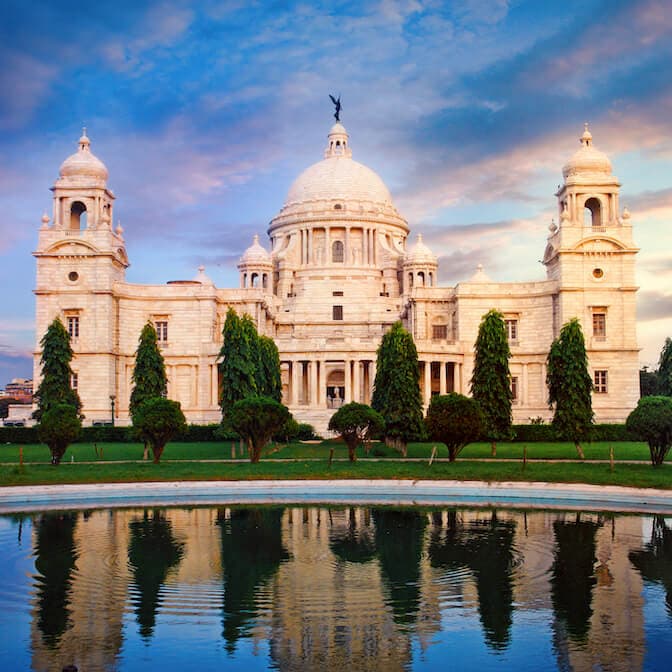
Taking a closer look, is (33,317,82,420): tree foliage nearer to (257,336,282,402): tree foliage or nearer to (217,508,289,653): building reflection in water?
(257,336,282,402): tree foliage

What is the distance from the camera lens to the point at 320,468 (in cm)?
3741

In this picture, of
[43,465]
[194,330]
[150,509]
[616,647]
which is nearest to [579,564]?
[616,647]

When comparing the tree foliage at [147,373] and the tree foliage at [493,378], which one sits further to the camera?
the tree foliage at [147,373]

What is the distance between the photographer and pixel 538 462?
41.2m

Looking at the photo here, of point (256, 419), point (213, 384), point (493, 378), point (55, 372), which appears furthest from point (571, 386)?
point (213, 384)

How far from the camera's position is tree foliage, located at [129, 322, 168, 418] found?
179 ft

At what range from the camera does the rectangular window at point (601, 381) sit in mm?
69500

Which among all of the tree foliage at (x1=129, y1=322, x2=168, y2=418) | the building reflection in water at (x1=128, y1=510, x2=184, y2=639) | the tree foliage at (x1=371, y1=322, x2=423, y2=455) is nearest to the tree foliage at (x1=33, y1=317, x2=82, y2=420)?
the tree foliage at (x1=129, y1=322, x2=168, y2=418)

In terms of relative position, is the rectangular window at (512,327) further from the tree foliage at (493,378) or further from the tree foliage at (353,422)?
the tree foliage at (353,422)

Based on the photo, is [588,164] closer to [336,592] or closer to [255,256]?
[255,256]

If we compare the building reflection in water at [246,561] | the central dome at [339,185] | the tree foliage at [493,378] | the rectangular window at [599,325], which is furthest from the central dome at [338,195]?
the building reflection in water at [246,561]

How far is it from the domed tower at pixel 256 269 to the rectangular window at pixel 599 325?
3079cm

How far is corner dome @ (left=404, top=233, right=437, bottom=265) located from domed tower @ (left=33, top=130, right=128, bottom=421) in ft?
94.3

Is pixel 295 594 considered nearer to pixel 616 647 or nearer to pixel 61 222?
pixel 616 647
